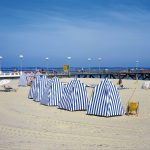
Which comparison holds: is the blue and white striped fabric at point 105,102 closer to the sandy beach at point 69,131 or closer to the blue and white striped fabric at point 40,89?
the sandy beach at point 69,131

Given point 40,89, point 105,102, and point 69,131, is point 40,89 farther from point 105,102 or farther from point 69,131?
point 69,131

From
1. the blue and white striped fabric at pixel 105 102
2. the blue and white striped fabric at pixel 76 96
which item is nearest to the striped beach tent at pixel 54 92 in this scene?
the blue and white striped fabric at pixel 76 96

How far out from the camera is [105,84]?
15.4 meters

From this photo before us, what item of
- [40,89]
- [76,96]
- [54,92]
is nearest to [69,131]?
[76,96]

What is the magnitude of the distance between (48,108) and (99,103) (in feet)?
11.1

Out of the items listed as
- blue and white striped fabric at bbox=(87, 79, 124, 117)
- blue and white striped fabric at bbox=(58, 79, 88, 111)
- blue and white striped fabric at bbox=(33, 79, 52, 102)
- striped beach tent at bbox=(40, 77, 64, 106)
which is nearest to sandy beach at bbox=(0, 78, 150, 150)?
blue and white striped fabric at bbox=(87, 79, 124, 117)

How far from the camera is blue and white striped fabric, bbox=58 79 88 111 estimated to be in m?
16.8

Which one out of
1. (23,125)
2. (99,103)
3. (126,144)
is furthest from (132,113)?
(126,144)

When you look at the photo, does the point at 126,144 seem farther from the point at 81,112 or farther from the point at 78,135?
the point at 81,112

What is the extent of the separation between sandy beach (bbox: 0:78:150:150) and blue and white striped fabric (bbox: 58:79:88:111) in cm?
47

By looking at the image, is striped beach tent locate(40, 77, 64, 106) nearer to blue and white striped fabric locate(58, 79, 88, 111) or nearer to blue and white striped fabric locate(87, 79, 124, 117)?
blue and white striped fabric locate(58, 79, 88, 111)

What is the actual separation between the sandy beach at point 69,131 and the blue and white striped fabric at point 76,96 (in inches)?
18.5

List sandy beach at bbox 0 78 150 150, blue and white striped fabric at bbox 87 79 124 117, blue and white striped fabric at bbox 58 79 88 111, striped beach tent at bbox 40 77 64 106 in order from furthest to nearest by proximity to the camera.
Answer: striped beach tent at bbox 40 77 64 106 → blue and white striped fabric at bbox 58 79 88 111 → blue and white striped fabric at bbox 87 79 124 117 → sandy beach at bbox 0 78 150 150

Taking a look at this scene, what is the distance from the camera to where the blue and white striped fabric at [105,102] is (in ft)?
49.9
